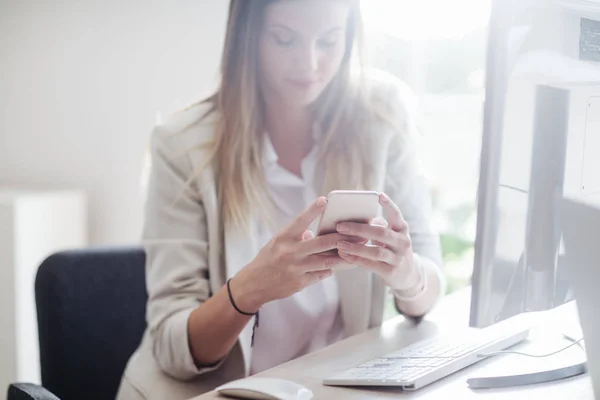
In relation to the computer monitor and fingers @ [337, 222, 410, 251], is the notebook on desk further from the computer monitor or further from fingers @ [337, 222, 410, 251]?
fingers @ [337, 222, 410, 251]

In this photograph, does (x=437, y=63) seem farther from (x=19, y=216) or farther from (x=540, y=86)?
(x=540, y=86)

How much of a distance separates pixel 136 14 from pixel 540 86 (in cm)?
171

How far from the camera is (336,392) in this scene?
806mm

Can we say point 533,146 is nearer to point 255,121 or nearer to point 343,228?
point 343,228

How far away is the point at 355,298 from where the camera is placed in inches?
48.5

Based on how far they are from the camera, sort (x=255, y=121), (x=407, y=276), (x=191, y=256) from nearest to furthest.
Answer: (x=407, y=276)
(x=191, y=256)
(x=255, y=121)

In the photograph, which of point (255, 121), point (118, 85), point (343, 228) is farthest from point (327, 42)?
point (118, 85)

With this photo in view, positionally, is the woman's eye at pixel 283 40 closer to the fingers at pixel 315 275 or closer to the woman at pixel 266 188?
the woman at pixel 266 188

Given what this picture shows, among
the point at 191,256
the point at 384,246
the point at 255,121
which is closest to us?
the point at 384,246

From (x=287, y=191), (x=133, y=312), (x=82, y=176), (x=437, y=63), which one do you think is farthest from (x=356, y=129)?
(x=82, y=176)

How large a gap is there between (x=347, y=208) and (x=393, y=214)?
10cm

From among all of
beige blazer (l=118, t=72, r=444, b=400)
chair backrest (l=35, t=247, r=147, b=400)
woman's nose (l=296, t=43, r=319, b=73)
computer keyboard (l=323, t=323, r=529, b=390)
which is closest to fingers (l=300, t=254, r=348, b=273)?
computer keyboard (l=323, t=323, r=529, b=390)

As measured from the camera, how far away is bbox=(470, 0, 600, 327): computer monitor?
Result: 803 mm

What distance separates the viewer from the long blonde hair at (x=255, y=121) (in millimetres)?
1209
